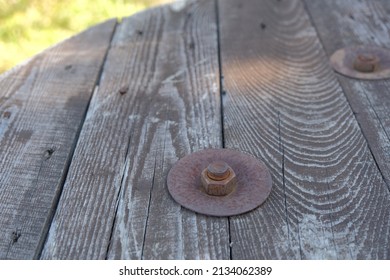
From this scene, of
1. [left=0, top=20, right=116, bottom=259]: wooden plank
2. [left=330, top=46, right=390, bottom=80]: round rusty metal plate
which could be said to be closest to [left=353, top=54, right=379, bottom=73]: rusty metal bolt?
[left=330, top=46, right=390, bottom=80]: round rusty metal plate

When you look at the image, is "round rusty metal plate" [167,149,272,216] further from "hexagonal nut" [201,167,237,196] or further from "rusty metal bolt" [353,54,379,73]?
"rusty metal bolt" [353,54,379,73]

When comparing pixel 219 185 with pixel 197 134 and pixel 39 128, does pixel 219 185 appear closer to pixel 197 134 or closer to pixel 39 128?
pixel 197 134

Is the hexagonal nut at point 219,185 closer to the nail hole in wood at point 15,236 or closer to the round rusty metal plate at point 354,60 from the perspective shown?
the nail hole in wood at point 15,236

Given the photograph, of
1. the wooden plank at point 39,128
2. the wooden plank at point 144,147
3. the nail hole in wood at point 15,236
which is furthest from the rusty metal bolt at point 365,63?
the nail hole in wood at point 15,236

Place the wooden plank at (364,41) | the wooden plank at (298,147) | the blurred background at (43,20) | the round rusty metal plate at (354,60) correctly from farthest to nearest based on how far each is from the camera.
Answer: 1. the blurred background at (43,20)
2. the round rusty metal plate at (354,60)
3. the wooden plank at (364,41)
4. the wooden plank at (298,147)

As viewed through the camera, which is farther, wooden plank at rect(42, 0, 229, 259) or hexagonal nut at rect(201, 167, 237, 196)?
hexagonal nut at rect(201, 167, 237, 196)

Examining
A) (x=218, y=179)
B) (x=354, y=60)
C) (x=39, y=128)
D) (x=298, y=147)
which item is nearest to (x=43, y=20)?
(x=39, y=128)

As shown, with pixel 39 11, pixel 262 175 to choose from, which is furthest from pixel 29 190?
pixel 39 11
